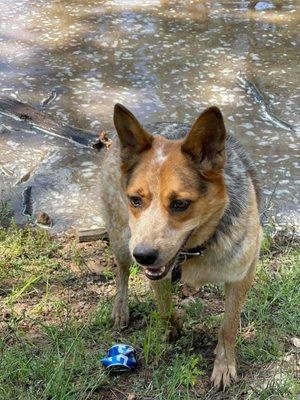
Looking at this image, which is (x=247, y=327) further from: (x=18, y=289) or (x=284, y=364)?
(x=18, y=289)

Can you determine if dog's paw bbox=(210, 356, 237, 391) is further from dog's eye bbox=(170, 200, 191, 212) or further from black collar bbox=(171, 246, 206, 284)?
dog's eye bbox=(170, 200, 191, 212)

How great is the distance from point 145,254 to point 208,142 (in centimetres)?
71

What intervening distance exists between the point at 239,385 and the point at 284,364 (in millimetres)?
319

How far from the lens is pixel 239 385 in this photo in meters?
3.59

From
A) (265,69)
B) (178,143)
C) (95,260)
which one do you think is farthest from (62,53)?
(178,143)

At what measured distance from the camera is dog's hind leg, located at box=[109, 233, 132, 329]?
Answer: 4.15 m

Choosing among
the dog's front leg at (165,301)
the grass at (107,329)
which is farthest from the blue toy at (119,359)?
the dog's front leg at (165,301)

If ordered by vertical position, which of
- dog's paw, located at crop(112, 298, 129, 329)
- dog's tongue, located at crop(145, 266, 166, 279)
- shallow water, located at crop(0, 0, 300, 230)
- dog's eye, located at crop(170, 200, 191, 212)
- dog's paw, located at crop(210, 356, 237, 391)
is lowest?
shallow water, located at crop(0, 0, 300, 230)

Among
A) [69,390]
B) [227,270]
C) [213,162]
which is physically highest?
[213,162]

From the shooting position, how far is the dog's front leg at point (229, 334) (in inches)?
142

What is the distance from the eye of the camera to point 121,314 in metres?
4.16

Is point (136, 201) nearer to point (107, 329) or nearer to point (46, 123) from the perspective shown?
point (107, 329)

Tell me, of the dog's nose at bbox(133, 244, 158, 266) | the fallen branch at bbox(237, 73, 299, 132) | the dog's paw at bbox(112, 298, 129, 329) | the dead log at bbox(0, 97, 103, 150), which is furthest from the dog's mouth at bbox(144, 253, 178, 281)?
the fallen branch at bbox(237, 73, 299, 132)

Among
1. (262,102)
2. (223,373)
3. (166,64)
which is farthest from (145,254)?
(166,64)
